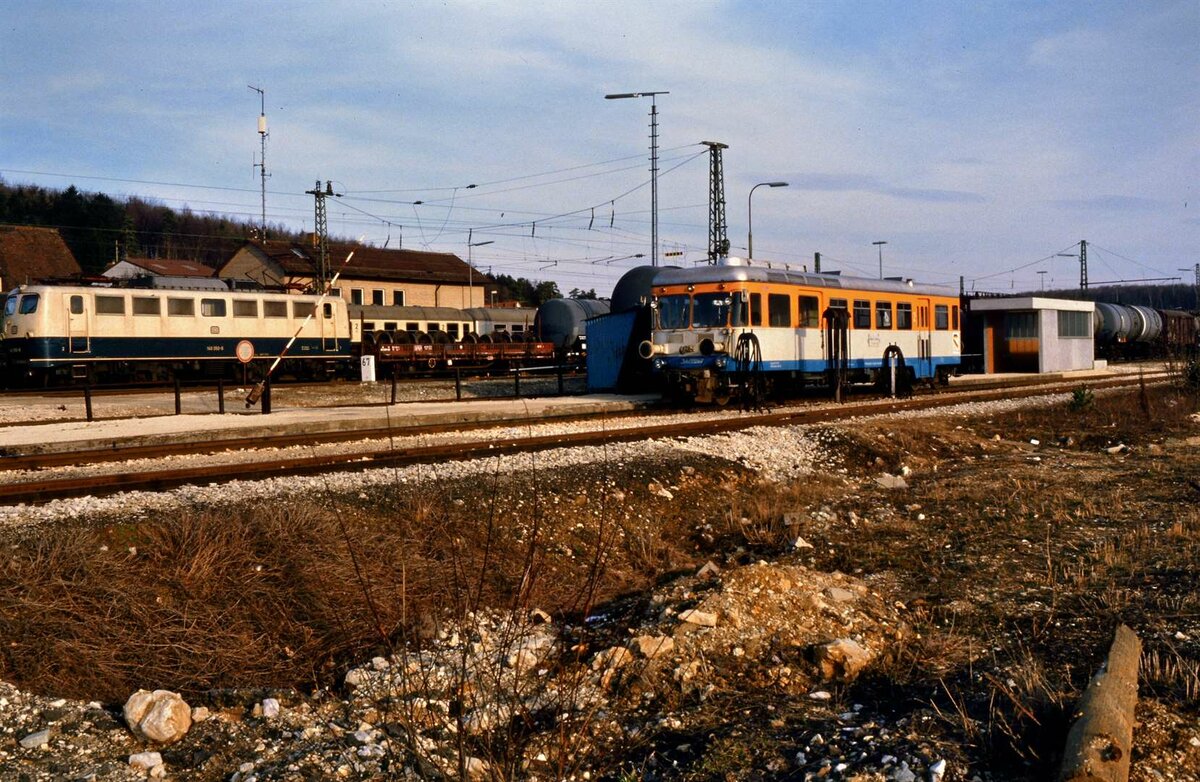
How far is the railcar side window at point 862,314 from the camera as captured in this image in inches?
947

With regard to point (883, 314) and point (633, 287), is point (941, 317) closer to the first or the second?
point (883, 314)

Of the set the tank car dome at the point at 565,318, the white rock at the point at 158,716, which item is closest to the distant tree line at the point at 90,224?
the tank car dome at the point at 565,318

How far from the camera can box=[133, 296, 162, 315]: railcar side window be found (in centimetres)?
3141

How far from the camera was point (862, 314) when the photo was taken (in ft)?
79.8

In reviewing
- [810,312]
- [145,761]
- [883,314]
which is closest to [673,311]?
[810,312]

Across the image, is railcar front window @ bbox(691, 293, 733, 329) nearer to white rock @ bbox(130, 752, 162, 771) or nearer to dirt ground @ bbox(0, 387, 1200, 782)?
dirt ground @ bbox(0, 387, 1200, 782)

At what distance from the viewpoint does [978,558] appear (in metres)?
8.98

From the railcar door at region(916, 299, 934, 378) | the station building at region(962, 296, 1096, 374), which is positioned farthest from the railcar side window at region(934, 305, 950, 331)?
the station building at region(962, 296, 1096, 374)

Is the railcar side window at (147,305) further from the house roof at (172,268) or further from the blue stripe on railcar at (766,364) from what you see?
the house roof at (172,268)

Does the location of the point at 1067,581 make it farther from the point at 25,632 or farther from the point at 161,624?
the point at 25,632

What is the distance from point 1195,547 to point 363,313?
3756 cm

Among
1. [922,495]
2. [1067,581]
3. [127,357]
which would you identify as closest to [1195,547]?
[1067,581]

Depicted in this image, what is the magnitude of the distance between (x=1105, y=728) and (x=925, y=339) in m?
24.1

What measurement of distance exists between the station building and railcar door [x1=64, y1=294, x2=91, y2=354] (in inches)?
1283
